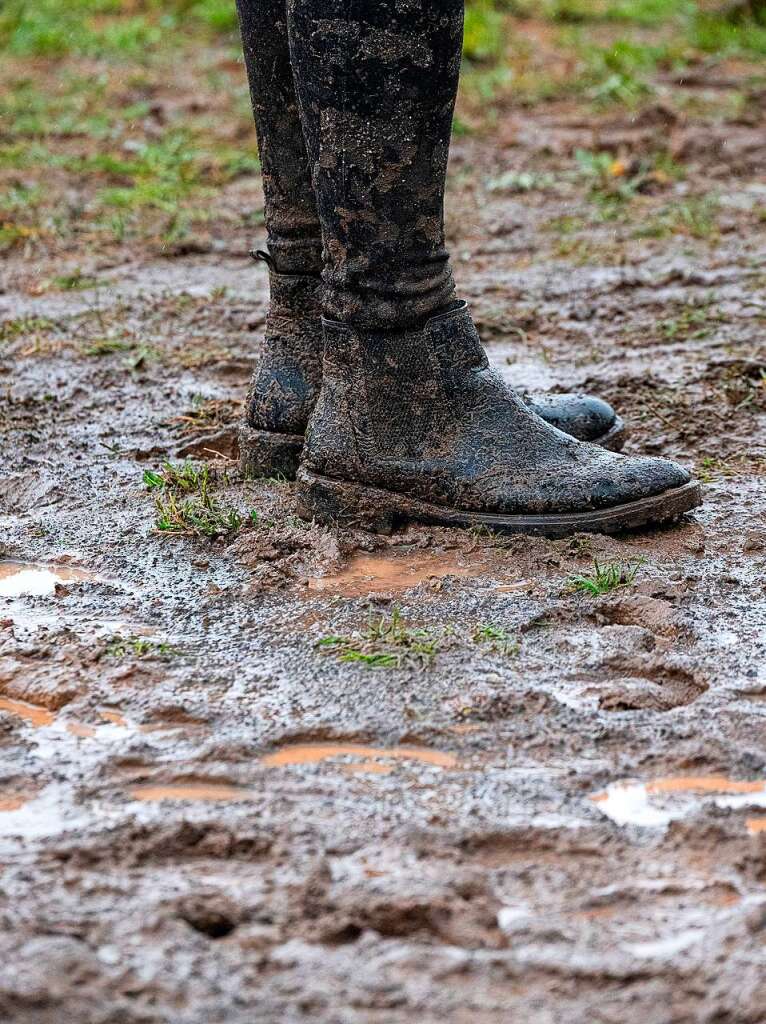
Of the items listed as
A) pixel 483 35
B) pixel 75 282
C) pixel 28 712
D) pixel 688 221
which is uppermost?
pixel 483 35

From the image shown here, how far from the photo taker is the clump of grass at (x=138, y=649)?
74.1 inches

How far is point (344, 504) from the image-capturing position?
2.27 m

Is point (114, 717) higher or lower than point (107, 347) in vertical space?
lower

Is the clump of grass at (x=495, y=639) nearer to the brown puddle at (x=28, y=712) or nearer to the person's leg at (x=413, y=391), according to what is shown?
the person's leg at (x=413, y=391)

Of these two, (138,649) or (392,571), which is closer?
(138,649)

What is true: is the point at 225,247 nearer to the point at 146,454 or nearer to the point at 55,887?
the point at 146,454

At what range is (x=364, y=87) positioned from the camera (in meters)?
1.98

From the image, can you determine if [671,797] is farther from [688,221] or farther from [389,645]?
[688,221]

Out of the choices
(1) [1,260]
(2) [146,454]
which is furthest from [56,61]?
(2) [146,454]

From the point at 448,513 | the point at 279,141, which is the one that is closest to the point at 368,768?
the point at 448,513

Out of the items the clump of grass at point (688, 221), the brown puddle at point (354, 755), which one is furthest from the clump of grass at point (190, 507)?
the clump of grass at point (688, 221)

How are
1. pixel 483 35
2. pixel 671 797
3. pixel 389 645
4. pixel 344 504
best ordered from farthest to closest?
pixel 483 35 < pixel 344 504 < pixel 389 645 < pixel 671 797

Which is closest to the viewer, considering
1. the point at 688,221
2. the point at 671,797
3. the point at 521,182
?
the point at 671,797

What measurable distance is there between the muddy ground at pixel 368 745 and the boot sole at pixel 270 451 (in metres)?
0.04
